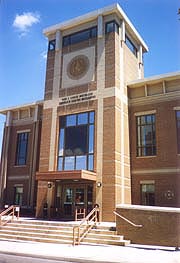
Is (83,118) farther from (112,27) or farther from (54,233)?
(54,233)

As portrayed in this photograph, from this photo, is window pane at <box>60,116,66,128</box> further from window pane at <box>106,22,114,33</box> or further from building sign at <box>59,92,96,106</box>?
window pane at <box>106,22,114,33</box>

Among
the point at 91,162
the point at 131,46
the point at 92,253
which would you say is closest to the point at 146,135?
the point at 91,162

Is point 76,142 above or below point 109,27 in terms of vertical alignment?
below

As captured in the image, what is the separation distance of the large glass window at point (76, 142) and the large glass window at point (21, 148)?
6.67 metres

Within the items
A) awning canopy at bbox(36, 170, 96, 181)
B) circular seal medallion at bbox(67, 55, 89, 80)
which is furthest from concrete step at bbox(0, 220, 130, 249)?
circular seal medallion at bbox(67, 55, 89, 80)

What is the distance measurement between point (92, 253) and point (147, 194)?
927 centimetres

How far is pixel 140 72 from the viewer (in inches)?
1003

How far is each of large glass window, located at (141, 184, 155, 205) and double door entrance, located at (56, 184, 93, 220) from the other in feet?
12.3

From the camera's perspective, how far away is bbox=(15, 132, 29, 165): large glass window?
1045 inches

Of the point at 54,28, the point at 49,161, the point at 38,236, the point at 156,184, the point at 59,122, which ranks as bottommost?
the point at 38,236

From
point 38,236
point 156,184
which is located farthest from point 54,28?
point 38,236

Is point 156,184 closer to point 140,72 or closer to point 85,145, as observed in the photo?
point 85,145

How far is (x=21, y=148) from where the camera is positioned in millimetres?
27016

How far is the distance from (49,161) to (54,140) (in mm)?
1661
